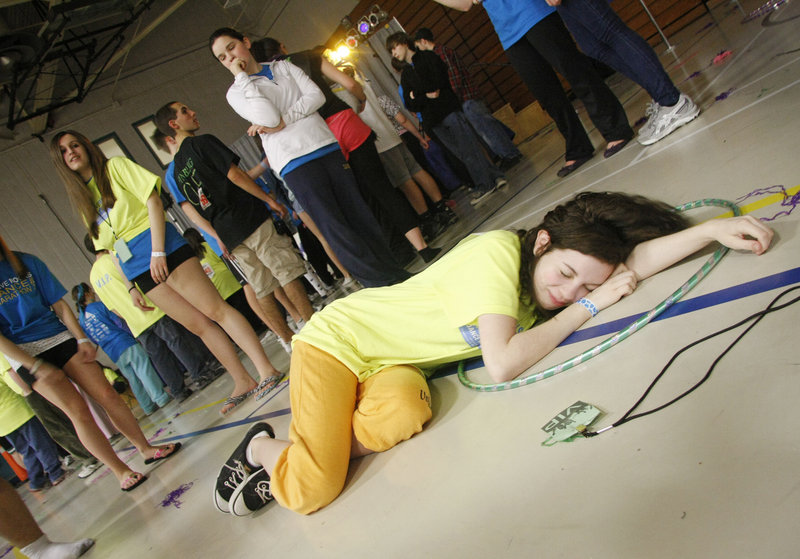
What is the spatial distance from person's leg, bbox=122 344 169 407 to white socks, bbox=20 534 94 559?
3293mm

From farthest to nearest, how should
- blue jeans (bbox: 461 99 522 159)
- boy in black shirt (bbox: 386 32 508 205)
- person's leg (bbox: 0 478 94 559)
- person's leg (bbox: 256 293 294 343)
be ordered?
blue jeans (bbox: 461 99 522 159) < boy in black shirt (bbox: 386 32 508 205) < person's leg (bbox: 256 293 294 343) < person's leg (bbox: 0 478 94 559)

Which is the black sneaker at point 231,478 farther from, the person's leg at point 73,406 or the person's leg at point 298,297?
the person's leg at point 298,297

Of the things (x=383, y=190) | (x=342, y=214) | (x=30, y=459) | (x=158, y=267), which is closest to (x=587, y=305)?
(x=342, y=214)

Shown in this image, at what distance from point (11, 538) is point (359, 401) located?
149cm

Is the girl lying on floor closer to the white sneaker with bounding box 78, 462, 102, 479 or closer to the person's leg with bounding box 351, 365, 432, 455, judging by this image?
the person's leg with bounding box 351, 365, 432, 455

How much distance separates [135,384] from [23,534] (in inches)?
141

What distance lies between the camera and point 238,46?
96.0 inches

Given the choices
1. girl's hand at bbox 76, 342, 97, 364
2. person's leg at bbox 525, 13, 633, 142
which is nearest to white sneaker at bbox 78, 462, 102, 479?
girl's hand at bbox 76, 342, 97, 364

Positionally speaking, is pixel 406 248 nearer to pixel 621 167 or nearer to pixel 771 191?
pixel 621 167

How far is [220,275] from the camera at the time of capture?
539 cm

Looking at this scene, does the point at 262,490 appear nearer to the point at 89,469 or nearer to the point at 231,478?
the point at 231,478

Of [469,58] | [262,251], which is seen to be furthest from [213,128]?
[262,251]

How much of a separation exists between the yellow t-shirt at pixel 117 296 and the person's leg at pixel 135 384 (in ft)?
1.73

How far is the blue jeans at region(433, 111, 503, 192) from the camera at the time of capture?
5266mm
